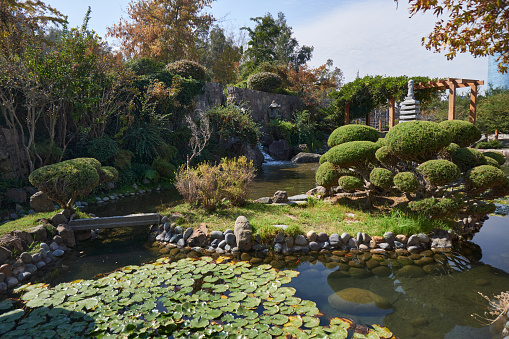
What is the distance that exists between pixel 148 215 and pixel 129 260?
1289mm

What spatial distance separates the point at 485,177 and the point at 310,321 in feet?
12.6

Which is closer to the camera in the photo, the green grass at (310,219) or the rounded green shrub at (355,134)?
the green grass at (310,219)

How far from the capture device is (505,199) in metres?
8.25

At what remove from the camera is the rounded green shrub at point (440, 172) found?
5.12 m

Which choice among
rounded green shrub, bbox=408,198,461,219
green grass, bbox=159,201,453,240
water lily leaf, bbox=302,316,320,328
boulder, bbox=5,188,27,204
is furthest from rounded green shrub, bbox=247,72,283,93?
water lily leaf, bbox=302,316,320,328

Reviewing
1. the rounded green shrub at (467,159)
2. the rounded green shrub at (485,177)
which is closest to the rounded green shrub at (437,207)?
the rounded green shrub at (485,177)

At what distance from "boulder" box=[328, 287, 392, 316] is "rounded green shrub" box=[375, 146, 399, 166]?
2893 millimetres

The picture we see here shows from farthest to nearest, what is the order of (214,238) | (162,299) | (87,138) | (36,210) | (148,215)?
1. (87,138)
2. (36,210)
3. (148,215)
4. (214,238)
5. (162,299)

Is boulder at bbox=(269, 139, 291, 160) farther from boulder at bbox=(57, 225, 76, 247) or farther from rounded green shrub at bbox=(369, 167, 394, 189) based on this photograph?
boulder at bbox=(57, 225, 76, 247)

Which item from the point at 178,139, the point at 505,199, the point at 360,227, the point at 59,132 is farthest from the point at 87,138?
the point at 505,199

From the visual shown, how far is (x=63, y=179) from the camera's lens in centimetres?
580

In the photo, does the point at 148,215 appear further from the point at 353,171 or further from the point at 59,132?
the point at 59,132

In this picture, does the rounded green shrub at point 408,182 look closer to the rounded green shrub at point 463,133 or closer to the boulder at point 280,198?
the rounded green shrub at point 463,133

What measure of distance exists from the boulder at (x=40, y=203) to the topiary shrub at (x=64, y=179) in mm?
806
